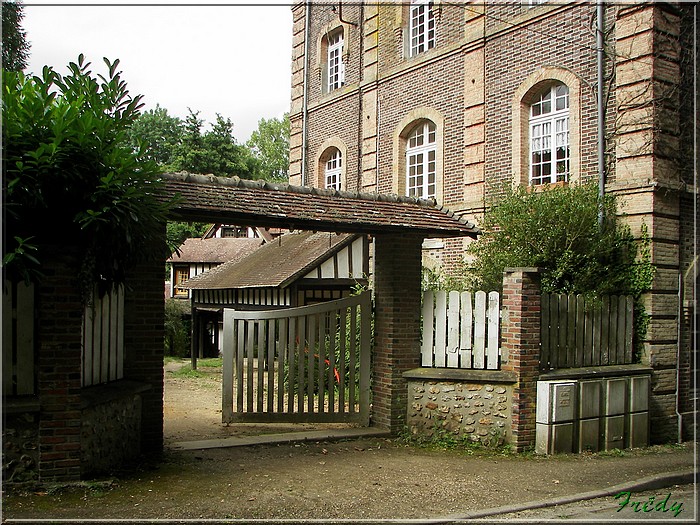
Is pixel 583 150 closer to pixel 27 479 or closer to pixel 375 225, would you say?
pixel 375 225

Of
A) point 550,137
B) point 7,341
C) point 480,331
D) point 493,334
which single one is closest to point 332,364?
point 480,331

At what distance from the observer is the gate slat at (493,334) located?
9.37 metres

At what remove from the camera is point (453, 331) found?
9.67 m

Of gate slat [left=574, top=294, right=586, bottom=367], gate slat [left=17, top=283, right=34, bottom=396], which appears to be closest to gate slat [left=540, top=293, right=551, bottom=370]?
gate slat [left=574, top=294, right=586, bottom=367]

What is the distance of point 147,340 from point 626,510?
541 cm

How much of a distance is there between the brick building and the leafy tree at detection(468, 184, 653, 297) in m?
0.31

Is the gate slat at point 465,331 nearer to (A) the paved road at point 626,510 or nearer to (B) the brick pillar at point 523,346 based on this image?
(B) the brick pillar at point 523,346

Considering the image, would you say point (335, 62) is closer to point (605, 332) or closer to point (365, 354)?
point (365, 354)

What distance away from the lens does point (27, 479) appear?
20.5 ft

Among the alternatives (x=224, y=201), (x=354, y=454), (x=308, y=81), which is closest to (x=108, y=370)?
(x=224, y=201)

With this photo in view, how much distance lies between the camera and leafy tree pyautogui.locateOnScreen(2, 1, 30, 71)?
18812 millimetres

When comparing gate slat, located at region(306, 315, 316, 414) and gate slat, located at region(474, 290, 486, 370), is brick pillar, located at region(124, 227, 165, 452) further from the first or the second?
gate slat, located at region(474, 290, 486, 370)

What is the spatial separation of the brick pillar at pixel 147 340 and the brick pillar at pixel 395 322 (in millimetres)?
3277

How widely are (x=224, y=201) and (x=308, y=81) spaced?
520 inches
